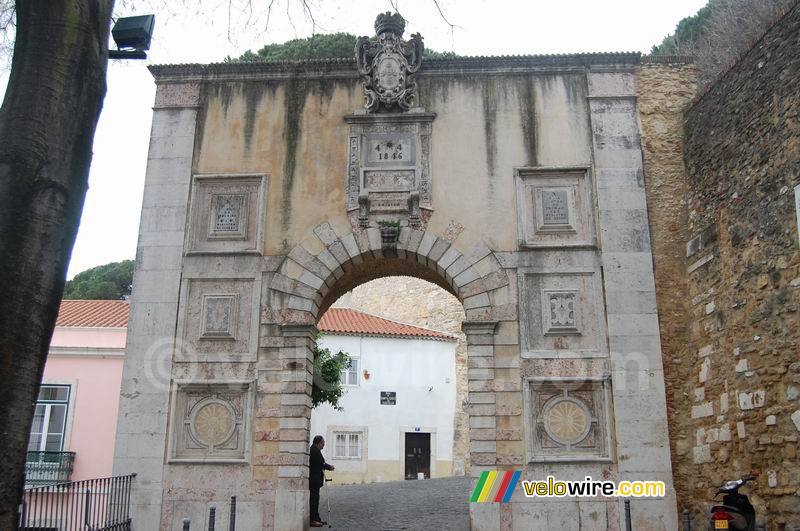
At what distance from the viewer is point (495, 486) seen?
10148mm

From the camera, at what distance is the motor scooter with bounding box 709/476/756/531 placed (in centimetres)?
796

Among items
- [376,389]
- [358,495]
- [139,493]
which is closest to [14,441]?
[139,493]

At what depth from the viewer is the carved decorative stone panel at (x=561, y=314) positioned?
10.7m

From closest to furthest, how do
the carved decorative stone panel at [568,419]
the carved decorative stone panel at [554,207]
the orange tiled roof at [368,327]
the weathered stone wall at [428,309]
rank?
the carved decorative stone panel at [568,419] → the carved decorative stone panel at [554,207] → the weathered stone wall at [428,309] → the orange tiled roof at [368,327]

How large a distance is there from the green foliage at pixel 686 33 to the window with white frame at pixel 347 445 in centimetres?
1601

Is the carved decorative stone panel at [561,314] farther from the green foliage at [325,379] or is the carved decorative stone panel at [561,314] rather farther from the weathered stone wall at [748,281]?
the green foliage at [325,379]

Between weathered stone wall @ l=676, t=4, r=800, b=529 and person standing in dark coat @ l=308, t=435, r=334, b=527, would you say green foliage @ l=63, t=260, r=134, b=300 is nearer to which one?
person standing in dark coat @ l=308, t=435, r=334, b=527

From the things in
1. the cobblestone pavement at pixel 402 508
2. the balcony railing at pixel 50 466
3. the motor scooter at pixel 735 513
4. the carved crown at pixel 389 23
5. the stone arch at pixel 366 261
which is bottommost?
the cobblestone pavement at pixel 402 508

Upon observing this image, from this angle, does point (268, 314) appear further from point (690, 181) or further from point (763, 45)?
point (763, 45)

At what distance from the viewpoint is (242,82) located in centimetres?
1213

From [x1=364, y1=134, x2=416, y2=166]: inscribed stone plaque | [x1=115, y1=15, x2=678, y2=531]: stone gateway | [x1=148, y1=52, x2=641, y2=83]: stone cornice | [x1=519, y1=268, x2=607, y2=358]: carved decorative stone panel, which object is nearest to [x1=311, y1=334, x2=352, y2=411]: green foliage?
[x1=115, y1=15, x2=678, y2=531]: stone gateway

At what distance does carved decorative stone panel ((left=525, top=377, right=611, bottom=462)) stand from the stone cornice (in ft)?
16.1

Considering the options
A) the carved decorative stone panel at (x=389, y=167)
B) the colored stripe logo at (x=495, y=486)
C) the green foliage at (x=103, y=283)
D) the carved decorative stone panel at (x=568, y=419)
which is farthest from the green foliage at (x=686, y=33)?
the green foliage at (x=103, y=283)

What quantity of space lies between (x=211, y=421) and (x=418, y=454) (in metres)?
16.7
